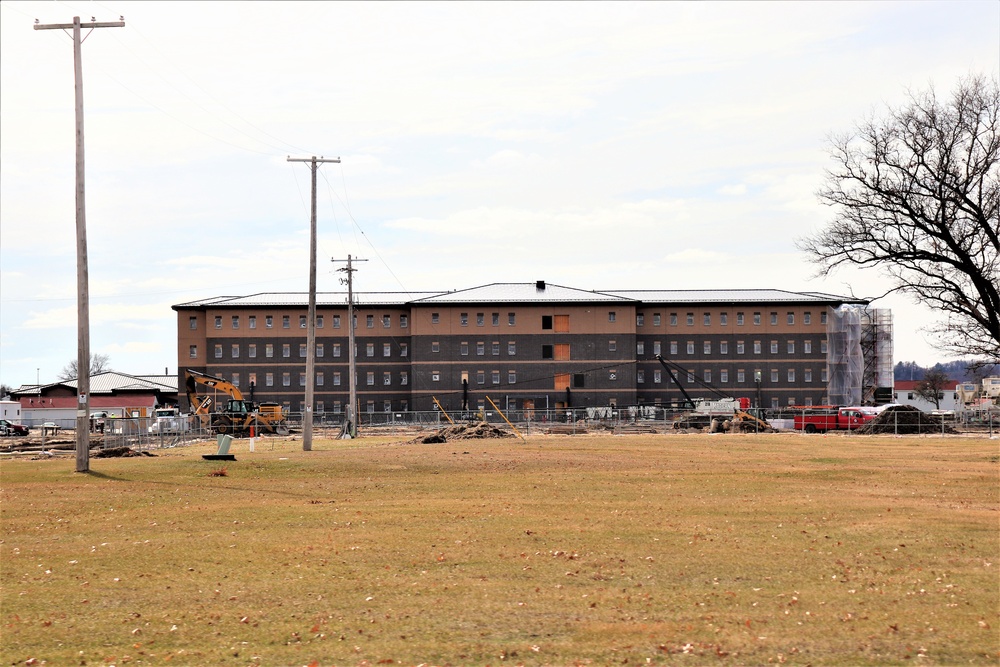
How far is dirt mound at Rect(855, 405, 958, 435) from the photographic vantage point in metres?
65.8

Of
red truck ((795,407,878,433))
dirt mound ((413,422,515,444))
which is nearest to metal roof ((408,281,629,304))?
red truck ((795,407,878,433))

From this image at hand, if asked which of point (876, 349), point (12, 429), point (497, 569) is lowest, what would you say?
point (12, 429)

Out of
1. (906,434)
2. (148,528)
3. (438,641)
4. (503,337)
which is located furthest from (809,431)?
(438,641)

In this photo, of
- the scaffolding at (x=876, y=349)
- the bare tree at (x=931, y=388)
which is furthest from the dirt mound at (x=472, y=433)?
the bare tree at (x=931, y=388)

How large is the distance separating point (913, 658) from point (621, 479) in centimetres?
1841

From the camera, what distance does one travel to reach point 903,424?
64.8 m

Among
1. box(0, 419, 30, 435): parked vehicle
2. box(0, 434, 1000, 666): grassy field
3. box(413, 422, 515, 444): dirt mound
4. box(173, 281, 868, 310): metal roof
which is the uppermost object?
box(173, 281, 868, 310): metal roof

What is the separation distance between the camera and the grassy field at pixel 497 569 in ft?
40.6

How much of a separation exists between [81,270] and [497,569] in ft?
66.4

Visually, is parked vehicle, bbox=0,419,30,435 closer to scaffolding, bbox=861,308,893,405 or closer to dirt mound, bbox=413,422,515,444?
dirt mound, bbox=413,422,515,444

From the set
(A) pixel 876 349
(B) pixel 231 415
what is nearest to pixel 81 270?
(B) pixel 231 415

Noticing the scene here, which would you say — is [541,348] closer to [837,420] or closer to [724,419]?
[724,419]

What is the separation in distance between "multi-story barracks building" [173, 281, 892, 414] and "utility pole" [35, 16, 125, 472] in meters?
82.6

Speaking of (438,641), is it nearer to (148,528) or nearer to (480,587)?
(480,587)
